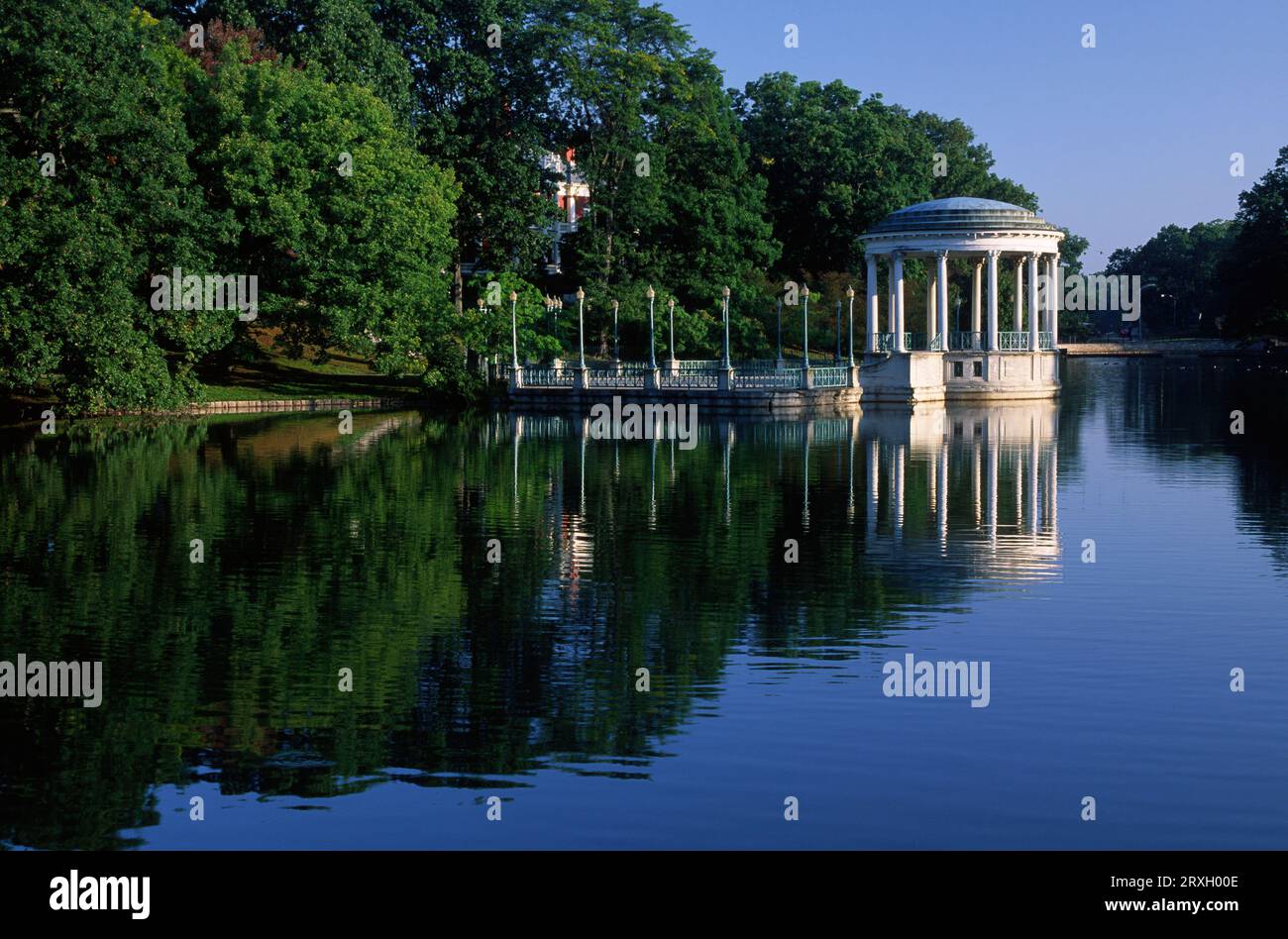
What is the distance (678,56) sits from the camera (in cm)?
9850

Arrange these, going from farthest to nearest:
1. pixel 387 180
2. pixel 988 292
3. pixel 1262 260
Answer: pixel 1262 260 < pixel 988 292 < pixel 387 180

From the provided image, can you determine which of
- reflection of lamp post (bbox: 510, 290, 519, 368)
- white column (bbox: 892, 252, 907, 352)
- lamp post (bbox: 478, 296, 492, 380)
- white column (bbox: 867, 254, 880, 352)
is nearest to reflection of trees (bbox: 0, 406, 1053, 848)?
reflection of lamp post (bbox: 510, 290, 519, 368)

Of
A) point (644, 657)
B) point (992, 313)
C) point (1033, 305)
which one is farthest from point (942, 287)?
point (644, 657)

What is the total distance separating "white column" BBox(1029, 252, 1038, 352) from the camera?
8388cm

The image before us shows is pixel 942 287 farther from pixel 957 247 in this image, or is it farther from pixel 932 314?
pixel 932 314

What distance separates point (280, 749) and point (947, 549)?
15.9m

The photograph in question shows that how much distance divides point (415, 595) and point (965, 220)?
64918 millimetres

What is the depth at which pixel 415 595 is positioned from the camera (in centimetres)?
2458

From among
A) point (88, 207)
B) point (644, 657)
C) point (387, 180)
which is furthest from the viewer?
point (387, 180)

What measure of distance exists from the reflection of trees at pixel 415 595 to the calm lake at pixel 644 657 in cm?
9

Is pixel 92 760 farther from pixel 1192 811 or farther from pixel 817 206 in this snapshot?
pixel 817 206

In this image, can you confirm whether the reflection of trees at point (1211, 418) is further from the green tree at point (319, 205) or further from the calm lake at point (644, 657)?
the green tree at point (319, 205)

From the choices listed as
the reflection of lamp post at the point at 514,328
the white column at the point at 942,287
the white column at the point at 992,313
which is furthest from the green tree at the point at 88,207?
the white column at the point at 992,313
